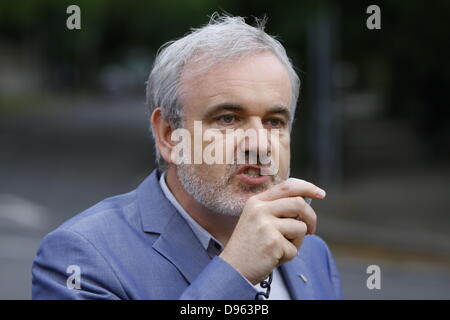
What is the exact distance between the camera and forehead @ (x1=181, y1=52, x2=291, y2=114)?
6.82 ft

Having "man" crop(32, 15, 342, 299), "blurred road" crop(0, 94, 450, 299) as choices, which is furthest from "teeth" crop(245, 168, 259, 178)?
"blurred road" crop(0, 94, 450, 299)

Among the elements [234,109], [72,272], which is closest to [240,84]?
[234,109]

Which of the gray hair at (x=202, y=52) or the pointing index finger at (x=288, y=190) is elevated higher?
the gray hair at (x=202, y=52)

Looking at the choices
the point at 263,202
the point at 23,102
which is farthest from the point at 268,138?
the point at 23,102

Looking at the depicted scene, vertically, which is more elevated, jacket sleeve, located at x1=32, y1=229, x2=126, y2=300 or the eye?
the eye

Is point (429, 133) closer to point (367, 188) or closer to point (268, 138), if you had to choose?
point (367, 188)

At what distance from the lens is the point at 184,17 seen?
2100cm

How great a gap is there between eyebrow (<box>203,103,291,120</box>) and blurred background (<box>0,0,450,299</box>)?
15.3 ft

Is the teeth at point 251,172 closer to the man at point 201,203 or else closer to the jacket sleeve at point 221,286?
the man at point 201,203

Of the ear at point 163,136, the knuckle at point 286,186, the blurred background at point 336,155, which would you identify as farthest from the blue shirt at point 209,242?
the blurred background at point 336,155

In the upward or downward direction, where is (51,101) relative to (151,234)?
downward

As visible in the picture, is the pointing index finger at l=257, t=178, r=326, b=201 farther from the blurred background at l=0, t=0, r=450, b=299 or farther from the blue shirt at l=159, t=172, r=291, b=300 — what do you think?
the blurred background at l=0, t=0, r=450, b=299

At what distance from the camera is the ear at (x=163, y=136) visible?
2318 millimetres
